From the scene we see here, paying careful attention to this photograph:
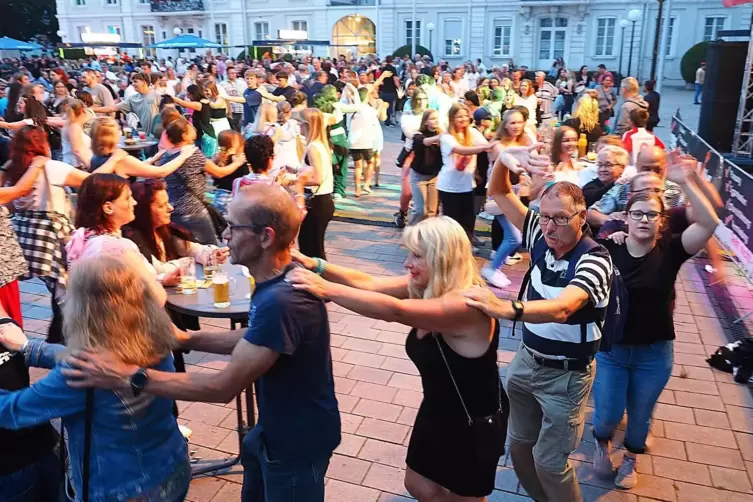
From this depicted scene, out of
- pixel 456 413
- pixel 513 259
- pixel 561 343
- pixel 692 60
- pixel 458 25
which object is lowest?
pixel 513 259

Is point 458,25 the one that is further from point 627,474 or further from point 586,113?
point 627,474

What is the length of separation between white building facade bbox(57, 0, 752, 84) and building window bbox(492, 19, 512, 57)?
60 mm

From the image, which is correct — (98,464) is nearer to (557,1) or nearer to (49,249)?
(49,249)

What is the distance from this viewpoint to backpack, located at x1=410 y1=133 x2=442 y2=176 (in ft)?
22.9

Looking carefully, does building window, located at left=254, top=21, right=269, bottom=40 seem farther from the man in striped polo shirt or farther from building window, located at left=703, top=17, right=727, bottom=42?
the man in striped polo shirt

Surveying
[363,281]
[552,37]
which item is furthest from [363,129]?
[552,37]

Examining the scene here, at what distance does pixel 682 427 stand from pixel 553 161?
2.26 metres

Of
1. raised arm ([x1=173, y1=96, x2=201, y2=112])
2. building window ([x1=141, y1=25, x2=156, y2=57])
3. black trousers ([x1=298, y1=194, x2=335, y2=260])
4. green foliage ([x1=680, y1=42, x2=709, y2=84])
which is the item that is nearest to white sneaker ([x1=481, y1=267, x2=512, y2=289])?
black trousers ([x1=298, y1=194, x2=335, y2=260])

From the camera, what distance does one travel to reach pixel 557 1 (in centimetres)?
3450

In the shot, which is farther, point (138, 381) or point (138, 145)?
point (138, 145)

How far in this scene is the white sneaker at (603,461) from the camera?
3.43 m

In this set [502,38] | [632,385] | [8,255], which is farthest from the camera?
[502,38]

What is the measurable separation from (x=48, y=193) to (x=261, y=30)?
41.7 metres

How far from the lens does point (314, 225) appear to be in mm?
5742
